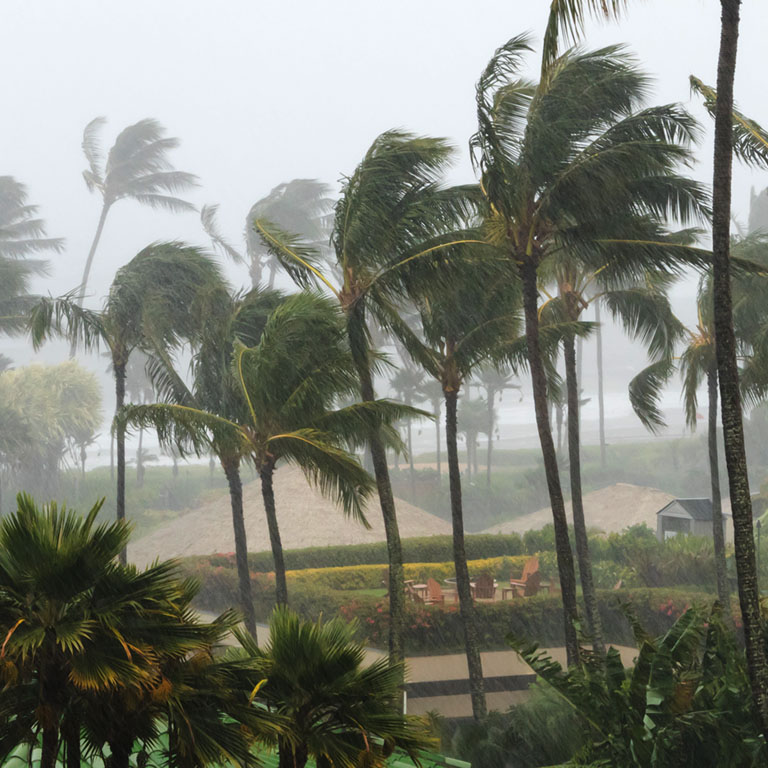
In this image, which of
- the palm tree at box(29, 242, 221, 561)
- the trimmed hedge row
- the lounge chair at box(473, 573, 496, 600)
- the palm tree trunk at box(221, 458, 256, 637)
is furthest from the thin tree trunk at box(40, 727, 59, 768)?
the trimmed hedge row

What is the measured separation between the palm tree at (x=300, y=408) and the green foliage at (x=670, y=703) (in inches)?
201

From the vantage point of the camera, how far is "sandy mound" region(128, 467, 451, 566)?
35.3 meters

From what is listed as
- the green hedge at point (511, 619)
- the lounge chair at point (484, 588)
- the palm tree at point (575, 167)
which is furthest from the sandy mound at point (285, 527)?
the palm tree at point (575, 167)

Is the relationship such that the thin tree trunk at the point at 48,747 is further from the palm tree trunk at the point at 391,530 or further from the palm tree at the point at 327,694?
the palm tree trunk at the point at 391,530

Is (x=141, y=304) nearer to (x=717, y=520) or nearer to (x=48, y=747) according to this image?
(x=717, y=520)

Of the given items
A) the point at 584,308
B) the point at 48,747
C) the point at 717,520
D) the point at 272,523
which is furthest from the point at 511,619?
the point at 48,747

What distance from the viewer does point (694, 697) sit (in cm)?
871

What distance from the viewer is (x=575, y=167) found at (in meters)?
11.9

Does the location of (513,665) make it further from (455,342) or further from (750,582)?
(750,582)

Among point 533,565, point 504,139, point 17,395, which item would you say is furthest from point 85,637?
point 17,395

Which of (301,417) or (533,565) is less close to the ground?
(301,417)

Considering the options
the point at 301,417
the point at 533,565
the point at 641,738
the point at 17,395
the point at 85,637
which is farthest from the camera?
the point at 17,395

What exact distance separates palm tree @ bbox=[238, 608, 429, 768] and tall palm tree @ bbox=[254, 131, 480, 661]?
718cm

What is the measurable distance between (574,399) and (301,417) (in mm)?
7347
